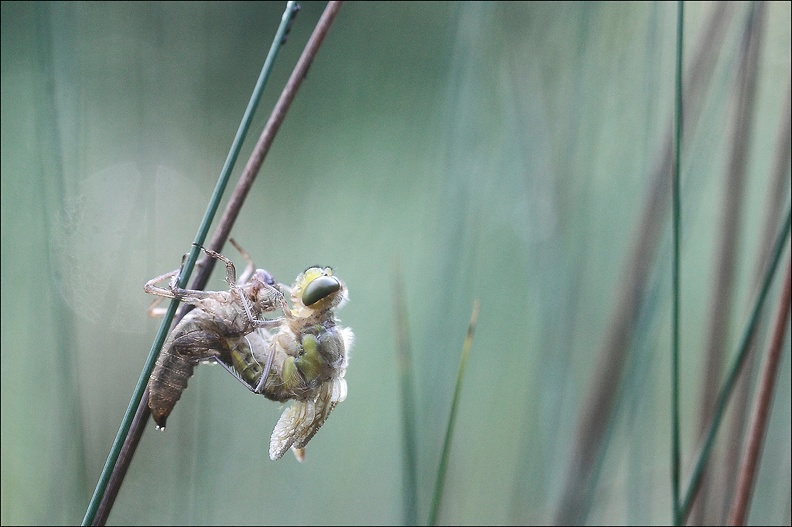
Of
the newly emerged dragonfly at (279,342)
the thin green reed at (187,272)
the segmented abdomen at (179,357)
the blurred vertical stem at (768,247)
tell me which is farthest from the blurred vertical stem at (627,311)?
the thin green reed at (187,272)

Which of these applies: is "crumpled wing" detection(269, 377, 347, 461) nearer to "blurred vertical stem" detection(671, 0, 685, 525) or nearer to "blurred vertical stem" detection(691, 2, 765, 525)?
"blurred vertical stem" detection(671, 0, 685, 525)

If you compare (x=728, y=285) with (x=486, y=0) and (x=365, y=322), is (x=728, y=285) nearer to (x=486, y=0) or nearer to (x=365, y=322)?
(x=486, y=0)

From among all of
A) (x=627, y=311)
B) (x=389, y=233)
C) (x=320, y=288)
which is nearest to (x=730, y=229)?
(x=627, y=311)

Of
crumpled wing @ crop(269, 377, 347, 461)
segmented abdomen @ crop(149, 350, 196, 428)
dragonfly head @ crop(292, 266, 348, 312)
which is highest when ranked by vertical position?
dragonfly head @ crop(292, 266, 348, 312)

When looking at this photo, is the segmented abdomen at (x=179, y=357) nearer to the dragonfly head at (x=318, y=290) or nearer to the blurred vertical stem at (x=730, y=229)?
the dragonfly head at (x=318, y=290)

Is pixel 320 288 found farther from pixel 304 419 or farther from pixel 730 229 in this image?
pixel 730 229

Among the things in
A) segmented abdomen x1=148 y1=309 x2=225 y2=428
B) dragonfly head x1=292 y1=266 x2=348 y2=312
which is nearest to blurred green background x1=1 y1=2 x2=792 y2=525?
segmented abdomen x1=148 y1=309 x2=225 y2=428

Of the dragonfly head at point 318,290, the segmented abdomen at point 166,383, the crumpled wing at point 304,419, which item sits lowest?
the crumpled wing at point 304,419

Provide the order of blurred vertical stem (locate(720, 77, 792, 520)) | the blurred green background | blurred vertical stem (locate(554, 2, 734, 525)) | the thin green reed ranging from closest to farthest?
the thin green reed
blurred vertical stem (locate(720, 77, 792, 520))
blurred vertical stem (locate(554, 2, 734, 525))
the blurred green background
